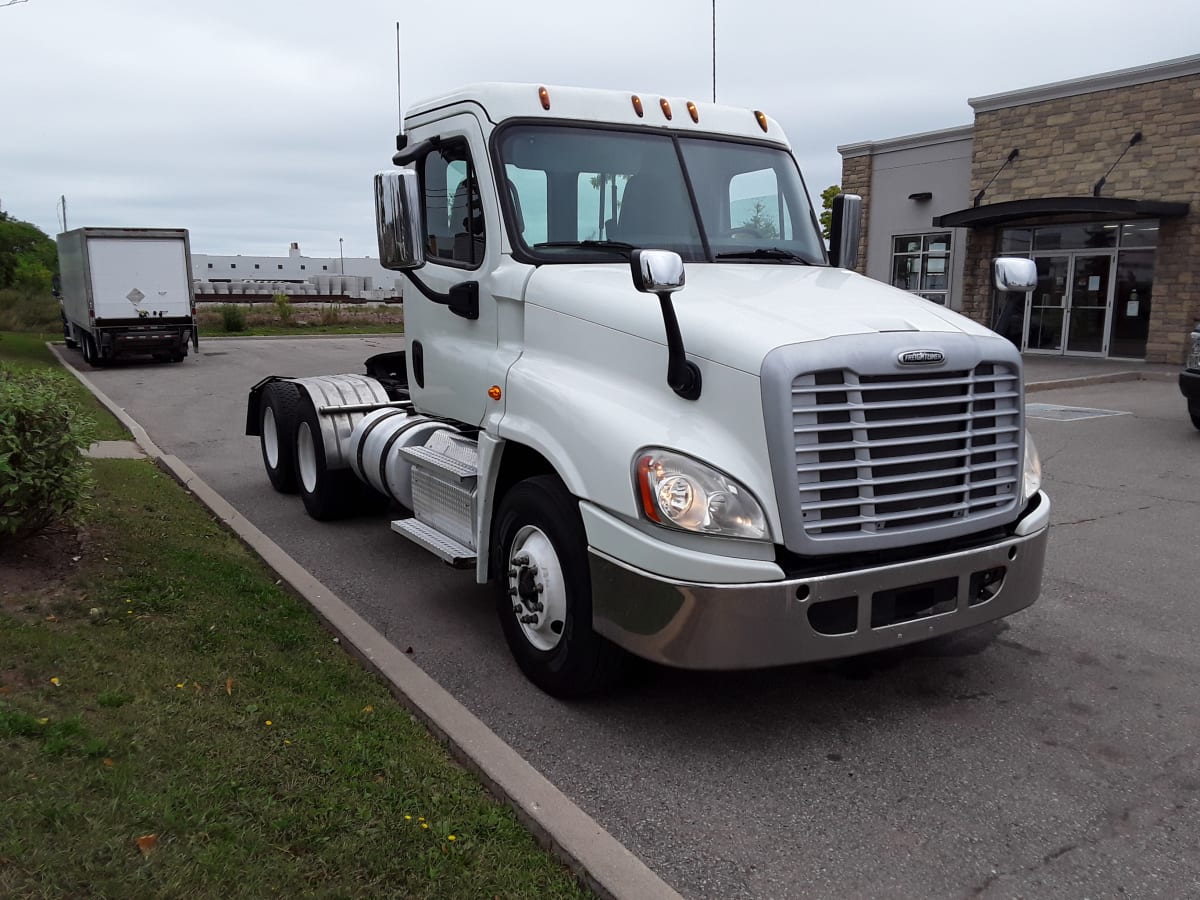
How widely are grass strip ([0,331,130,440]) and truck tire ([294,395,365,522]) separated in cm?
147

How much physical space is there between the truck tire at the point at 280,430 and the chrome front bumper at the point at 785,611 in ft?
15.7

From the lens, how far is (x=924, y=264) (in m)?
26.4

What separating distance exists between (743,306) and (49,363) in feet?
74.4

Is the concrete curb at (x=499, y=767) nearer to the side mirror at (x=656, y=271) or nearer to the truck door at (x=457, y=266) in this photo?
the truck door at (x=457, y=266)

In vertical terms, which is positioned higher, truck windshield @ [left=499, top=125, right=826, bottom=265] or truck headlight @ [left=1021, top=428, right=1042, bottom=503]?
truck windshield @ [left=499, top=125, right=826, bottom=265]

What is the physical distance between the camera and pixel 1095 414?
44.4 feet

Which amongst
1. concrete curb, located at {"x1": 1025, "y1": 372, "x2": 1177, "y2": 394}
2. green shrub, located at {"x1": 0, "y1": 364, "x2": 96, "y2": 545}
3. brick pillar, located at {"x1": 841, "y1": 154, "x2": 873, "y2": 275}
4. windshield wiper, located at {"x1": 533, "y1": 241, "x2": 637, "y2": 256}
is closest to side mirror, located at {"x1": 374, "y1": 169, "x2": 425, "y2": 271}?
windshield wiper, located at {"x1": 533, "y1": 241, "x2": 637, "y2": 256}

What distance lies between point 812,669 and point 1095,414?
1065 centimetres

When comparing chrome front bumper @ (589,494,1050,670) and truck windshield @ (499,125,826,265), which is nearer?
chrome front bumper @ (589,494,1050,670)

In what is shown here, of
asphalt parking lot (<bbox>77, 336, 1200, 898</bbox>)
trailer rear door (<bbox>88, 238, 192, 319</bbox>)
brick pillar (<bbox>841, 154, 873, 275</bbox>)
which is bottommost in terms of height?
asphalt parking lot (<bbox>77, 336, 1200, 898</bbox>)

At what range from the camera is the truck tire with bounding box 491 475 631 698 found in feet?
13.4

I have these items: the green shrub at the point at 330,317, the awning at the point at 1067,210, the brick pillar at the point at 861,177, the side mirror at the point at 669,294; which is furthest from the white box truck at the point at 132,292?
the side mirror at the point at 669,294

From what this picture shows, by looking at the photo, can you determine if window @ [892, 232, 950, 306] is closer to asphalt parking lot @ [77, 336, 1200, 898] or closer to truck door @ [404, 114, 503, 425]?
asphalt parking lot @ [77, 336, 1200, 898]

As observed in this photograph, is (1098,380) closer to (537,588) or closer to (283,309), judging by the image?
(537,588)
